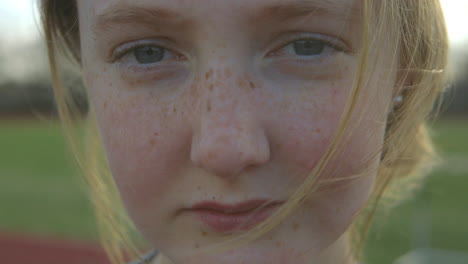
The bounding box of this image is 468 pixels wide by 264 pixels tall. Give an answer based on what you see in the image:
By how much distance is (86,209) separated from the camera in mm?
6328

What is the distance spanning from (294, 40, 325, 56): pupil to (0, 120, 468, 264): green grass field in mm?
999

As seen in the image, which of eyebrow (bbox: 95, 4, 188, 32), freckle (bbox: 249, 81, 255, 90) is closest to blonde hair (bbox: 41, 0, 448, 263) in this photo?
freckle (bbox: 249, 81, 255, 90)

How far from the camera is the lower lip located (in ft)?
2.20

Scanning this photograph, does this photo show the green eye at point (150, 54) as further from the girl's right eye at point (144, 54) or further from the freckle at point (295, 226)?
the freckle at point (295, 226)

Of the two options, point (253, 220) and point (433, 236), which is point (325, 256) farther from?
point (433, 236)

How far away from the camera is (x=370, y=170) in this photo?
0.72 metres

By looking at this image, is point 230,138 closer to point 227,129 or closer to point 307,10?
point 227,129

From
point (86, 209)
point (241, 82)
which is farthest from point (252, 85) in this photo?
point (86, 209)

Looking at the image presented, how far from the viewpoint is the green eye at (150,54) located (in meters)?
0.72

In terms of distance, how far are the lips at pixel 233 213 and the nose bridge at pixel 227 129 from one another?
0.05 meters

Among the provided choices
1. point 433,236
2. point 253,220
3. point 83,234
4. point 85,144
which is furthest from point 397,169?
point 83,234

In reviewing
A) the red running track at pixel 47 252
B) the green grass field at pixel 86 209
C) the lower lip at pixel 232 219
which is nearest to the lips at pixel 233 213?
the lower lip at pixel 232 219

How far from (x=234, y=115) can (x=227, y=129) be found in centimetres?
2

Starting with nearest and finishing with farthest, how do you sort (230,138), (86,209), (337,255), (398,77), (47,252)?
(230,138) < (398,77) < (337,255) < (47,252) < (86,209)
